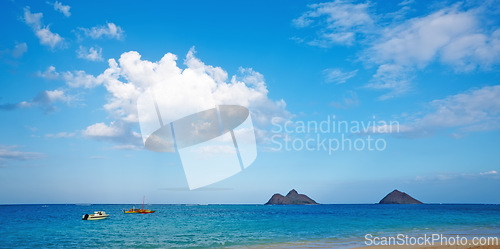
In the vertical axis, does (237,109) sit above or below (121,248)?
above

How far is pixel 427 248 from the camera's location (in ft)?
56.2

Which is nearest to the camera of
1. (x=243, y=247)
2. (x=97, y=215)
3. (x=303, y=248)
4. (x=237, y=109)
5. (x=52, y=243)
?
(x=237, y=109)

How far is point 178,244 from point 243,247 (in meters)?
5.19

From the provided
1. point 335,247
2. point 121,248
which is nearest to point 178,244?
point 121,248

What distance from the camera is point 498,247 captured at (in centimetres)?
1496

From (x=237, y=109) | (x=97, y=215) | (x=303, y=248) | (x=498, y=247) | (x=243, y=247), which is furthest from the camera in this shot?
(x=97, y=215)

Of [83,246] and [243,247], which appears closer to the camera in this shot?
[243,247]

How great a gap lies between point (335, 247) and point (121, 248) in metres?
13.5

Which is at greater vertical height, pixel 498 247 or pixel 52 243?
pixel 498 247

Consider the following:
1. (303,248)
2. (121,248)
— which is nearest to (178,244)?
(121,248)

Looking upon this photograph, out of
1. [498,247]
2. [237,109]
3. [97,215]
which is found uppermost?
[237,109]

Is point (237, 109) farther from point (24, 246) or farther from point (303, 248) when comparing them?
point (24, 246)

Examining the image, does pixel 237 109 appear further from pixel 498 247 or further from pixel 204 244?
pixel 498 247

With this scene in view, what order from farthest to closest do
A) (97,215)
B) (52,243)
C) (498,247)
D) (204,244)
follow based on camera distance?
(97,215) → (52,243) → (204,244) → (498,247)
